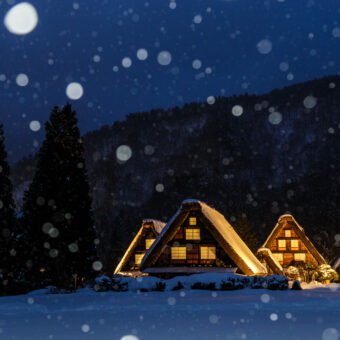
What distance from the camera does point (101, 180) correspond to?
18812cm

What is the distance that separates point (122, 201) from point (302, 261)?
429ft

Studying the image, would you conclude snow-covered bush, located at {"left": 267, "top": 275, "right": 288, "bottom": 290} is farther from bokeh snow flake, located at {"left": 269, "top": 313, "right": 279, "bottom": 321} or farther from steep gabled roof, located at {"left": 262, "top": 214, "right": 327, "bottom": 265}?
steep gabled roof, located at {"left": 262, "top": 214, "right": 327, "bottom": 265}

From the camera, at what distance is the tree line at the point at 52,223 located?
25.9 metres

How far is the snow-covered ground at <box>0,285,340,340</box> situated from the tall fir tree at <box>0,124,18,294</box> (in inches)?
266

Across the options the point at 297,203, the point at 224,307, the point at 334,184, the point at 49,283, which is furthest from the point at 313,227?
the point at 224,307

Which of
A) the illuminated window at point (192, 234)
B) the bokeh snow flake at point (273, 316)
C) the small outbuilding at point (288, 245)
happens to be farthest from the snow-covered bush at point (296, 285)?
the small outbuilding at point (288, 245)

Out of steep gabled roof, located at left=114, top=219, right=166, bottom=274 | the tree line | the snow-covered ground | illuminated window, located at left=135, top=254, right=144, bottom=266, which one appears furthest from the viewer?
illuminated window, located at left=135, top=254, right=144, bottom=266

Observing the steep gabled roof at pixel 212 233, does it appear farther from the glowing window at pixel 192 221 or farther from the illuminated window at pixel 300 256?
the illuminated window at pixel 300 256

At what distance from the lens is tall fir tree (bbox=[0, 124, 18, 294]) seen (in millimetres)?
25391

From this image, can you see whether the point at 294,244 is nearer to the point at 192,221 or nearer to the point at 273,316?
the point at 192,221

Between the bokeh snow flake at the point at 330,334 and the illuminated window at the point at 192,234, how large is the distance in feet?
66.6

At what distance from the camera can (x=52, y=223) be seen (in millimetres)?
27672

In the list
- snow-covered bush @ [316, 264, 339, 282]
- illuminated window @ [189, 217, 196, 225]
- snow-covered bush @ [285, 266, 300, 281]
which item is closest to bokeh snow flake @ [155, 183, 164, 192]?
snow-covered bush @ [285, 266, 300, 281]

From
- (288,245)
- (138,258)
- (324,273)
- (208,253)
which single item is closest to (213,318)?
(208,253)
